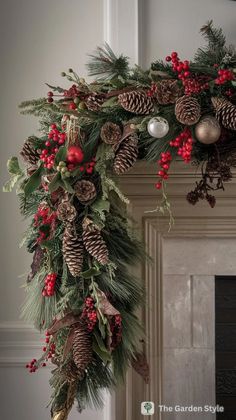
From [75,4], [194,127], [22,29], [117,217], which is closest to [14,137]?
[22,29]

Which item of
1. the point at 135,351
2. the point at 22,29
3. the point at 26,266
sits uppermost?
the point at 22,29

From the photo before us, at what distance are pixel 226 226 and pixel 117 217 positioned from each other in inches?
18.0

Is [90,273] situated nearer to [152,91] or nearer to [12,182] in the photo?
[12,182]

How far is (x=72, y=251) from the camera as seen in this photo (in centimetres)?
124

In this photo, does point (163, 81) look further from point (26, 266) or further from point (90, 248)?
point (26, 266)

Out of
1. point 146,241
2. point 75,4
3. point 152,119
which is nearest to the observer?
point 152,119

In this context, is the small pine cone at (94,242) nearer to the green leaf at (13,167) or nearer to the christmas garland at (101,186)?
the christmas garland at (101,186)

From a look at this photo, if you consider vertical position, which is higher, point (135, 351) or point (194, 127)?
point (194, 127)

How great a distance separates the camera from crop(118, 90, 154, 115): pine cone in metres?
1.24

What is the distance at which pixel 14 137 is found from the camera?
5.79ft

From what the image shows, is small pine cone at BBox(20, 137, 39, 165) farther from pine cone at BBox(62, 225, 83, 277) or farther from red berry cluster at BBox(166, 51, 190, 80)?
red berry cluster at BBox(166, 51, 190, 80)

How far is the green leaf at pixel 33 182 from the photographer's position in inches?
48.4

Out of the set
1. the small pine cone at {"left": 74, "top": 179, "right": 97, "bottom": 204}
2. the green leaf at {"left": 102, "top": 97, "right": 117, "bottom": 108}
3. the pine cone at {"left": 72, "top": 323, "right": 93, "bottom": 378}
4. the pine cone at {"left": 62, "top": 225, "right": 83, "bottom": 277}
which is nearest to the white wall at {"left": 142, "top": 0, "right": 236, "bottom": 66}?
the green leaf at {"left": 102, "top": 97, "right": 117, "bottom": 108}

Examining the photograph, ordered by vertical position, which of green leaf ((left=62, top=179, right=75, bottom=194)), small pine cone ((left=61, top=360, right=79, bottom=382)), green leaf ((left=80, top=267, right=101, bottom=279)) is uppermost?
green leaf ((left=62, top=179, right=75, bottom=194))
